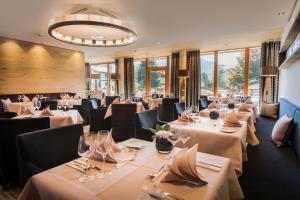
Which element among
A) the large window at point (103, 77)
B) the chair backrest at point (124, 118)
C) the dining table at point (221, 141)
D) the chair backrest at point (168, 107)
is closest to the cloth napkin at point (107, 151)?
the dining table at point (221, 141)

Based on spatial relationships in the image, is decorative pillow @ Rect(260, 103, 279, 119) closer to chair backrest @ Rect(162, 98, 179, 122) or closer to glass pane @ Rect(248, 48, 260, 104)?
glass pane @ Rect(248, 48, 260, 104)

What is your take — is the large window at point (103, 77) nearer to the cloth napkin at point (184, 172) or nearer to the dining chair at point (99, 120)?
the dining chair at point (99, 120)

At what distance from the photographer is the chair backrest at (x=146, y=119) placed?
2678mm

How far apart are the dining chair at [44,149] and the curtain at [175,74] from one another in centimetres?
758

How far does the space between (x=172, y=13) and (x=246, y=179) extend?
11.3 feet

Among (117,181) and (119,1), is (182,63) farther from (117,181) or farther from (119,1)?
(117,181)

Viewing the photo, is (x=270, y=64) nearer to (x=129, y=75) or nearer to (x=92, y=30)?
(x=92, y=30)

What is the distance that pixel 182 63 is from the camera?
29.1 feet

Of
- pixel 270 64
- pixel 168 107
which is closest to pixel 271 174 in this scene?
pixel 168 107

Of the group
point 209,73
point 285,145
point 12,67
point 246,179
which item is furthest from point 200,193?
point 209,73

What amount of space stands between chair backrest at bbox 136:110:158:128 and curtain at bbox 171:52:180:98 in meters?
6.21

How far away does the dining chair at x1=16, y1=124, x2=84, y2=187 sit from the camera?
4.63 feet

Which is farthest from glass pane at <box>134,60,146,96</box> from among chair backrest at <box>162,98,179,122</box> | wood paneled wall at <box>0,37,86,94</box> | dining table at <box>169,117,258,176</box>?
dining table at <box>169,117,258,176</box>

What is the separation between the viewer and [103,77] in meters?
12.7
